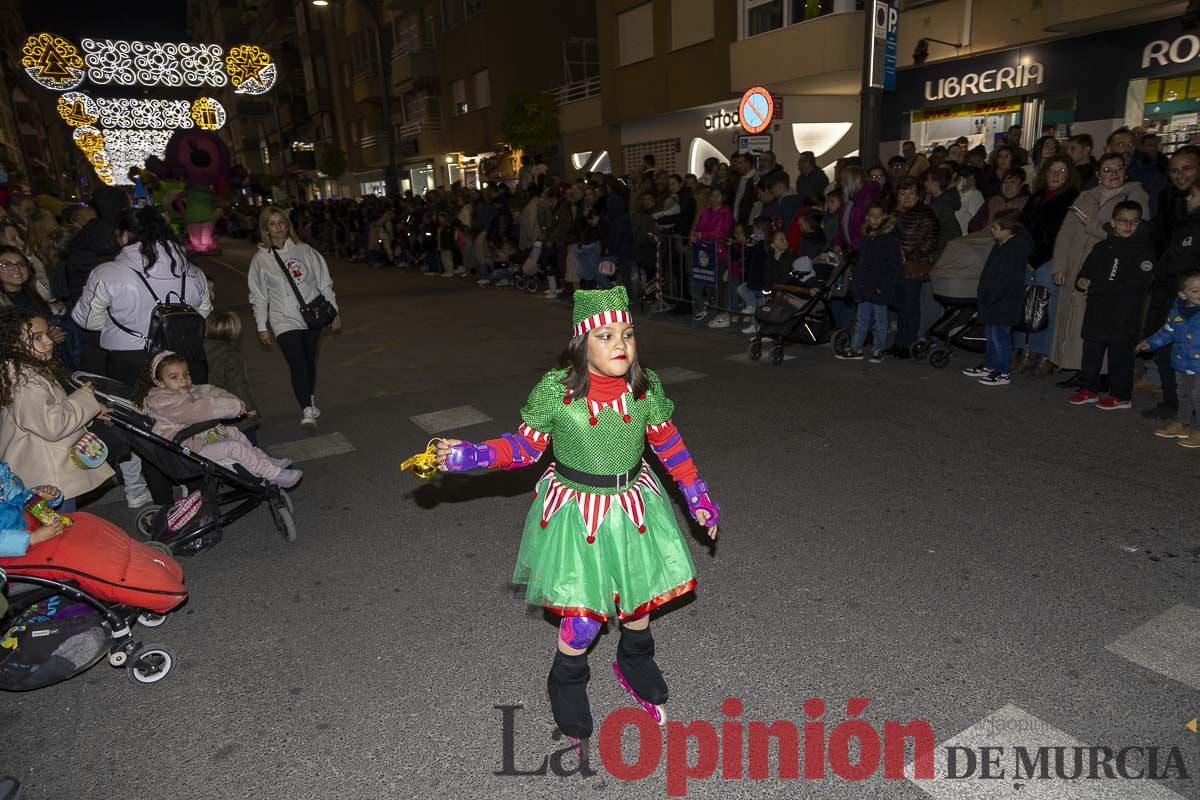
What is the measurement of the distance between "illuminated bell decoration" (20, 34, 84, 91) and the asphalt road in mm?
21086

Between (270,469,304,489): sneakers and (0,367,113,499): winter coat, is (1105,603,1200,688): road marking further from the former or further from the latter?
(0,367,113,499): winter coat

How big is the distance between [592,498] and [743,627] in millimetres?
1429

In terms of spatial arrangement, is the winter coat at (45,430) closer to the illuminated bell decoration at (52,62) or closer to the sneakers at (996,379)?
the sneakers at (996,379)

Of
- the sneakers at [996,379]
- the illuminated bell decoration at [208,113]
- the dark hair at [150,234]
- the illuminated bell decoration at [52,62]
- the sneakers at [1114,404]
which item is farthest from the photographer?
the illuminated bell decoration at [208,113]

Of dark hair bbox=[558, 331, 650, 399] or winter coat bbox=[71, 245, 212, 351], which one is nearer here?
dark hair bbox=[558, 331, 650, 399]

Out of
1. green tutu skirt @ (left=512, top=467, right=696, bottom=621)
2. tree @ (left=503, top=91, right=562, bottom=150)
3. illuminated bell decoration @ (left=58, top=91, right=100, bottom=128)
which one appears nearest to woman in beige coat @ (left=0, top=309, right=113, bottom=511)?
green tutu skirt @ (left=512, top=467, right=696, bottom=621)

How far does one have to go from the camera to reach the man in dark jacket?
6430 mm

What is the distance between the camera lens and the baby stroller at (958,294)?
7.86 meters

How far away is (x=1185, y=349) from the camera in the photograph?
5.71 m

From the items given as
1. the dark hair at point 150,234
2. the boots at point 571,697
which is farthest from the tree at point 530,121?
the boots at point 571,697

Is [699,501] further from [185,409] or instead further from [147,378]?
[147,378]

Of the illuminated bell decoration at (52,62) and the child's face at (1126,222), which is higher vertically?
the illuminated bell decoration at (52,62)

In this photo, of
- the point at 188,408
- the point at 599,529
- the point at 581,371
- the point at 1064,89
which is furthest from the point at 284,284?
the point at 1064,89

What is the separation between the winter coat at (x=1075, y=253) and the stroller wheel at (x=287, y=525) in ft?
22.8
